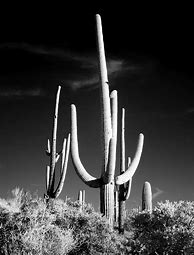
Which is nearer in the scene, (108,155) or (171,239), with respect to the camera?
(171,239)

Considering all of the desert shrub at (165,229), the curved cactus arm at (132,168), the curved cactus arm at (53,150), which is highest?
the curved cactus arm at (53,150)

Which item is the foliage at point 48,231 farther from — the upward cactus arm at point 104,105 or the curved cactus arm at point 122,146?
the curved cactus arm at point 122,146

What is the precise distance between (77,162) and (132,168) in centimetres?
205

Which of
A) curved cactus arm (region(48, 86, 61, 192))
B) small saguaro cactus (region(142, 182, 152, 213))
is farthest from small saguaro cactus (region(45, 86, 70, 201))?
small saguaro cactus (region(142, 182, 152, 213))

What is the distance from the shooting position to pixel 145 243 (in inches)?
421

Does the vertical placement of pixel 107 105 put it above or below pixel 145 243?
above

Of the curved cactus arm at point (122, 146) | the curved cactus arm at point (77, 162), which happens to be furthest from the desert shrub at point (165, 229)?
the curved cactus arm at point (122, 146)

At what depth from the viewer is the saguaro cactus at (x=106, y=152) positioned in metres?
10.8

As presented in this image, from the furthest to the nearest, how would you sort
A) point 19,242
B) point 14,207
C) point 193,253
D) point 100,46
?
point 100,46, point 14,207, point 19,242, point 193,253

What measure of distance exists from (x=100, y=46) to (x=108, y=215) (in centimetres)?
632

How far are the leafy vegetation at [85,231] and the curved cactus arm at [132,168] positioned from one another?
4.50 feet

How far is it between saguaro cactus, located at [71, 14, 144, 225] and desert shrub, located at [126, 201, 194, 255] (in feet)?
3.80

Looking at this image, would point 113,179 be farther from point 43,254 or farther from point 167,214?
point 43,254

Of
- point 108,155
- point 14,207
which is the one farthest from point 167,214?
point 14,207
